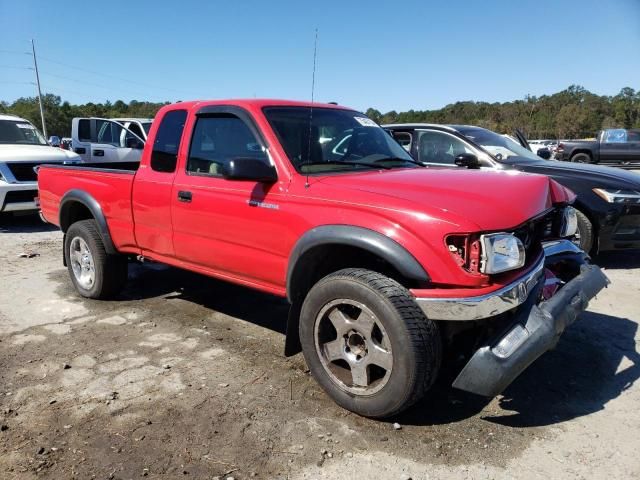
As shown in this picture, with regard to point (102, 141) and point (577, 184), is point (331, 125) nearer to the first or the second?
point (577, 184)

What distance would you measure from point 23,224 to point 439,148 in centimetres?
772

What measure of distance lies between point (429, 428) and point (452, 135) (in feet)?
15.8

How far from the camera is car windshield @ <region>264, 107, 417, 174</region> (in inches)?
145

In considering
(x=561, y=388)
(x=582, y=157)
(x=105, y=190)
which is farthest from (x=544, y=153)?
(x=582, y=157)

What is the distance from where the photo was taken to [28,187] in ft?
30.2

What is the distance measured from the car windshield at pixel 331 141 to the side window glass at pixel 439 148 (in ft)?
8.94

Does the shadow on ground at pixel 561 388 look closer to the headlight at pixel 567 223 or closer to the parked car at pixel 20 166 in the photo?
the headlight at pixel 567 223

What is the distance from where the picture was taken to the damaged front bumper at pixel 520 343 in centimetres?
269

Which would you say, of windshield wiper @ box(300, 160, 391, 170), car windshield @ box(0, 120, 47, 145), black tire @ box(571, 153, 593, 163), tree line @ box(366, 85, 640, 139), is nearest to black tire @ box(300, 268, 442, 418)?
windshield wiper @ box(300, 160, 391, 170)

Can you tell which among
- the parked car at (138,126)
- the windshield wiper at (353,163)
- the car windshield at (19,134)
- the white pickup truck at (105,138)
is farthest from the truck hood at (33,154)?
the windshield wiper at (353,163)

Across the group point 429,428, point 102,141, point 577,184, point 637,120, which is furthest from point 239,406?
point 637,120

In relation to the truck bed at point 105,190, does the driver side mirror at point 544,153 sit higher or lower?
higher

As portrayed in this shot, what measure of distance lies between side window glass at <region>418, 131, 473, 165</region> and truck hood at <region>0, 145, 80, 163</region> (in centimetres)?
683

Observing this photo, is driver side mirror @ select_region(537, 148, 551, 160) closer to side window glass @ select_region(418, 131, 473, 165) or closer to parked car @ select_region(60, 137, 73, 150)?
side window glass @ select_region(418, 131, 473, 165)
